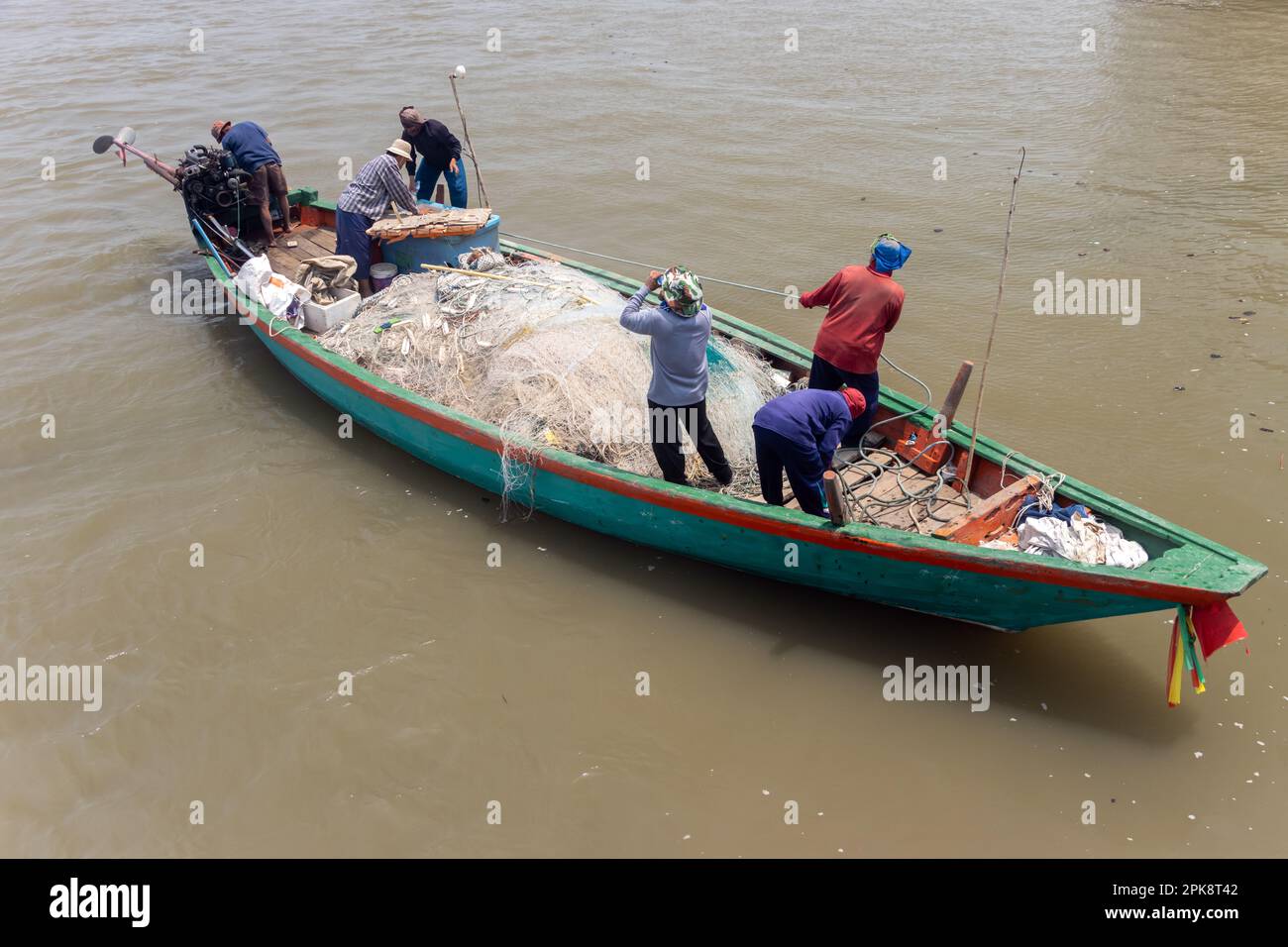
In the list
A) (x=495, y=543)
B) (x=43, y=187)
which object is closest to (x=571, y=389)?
(x=495, y=543)

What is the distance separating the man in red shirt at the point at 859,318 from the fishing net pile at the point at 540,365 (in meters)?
0.63

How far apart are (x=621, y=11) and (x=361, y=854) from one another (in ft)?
54.4

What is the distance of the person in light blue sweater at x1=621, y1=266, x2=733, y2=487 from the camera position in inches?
196

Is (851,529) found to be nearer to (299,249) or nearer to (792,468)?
(792,468)

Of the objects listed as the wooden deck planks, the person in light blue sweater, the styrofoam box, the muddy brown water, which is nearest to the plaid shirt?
the styrofoam box

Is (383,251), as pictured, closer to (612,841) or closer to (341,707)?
(341,707)

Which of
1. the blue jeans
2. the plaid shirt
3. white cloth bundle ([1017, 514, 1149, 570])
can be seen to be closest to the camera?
white cloth bundle ([1017, 514, 1149, 570])

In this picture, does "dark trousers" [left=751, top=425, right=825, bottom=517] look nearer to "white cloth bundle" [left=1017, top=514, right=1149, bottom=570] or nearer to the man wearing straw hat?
"white cloth bundle" [left=1017, top=514, right=1149, bottom=570]

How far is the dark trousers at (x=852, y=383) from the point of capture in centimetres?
573

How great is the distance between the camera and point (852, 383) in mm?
5742

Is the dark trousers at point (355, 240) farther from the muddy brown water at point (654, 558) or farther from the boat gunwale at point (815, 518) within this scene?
the muddy brown water at point (654, 558)

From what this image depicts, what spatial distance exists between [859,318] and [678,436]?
51.8 inches

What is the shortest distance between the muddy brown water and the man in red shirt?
4.70 feet

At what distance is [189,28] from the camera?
698 inches
